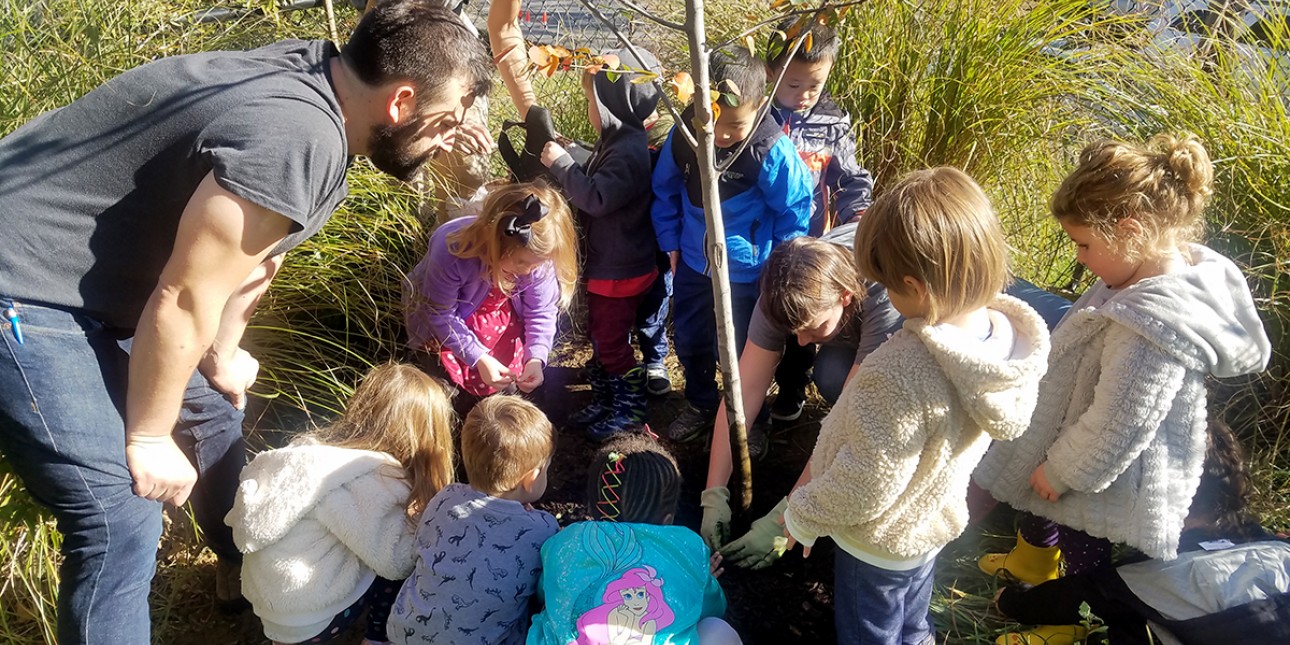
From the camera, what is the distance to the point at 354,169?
2889 millimetres

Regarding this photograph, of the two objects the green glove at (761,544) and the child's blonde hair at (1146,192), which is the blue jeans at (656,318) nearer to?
the green glove at (761,544)

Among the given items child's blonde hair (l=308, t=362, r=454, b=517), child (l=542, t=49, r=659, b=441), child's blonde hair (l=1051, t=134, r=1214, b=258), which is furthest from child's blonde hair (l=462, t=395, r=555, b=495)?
child's blonde hair (l=1051, t=134, r=1214, b=258)

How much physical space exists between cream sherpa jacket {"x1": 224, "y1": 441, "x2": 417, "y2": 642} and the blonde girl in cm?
159

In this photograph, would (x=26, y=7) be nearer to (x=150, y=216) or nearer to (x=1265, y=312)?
(x=150, y=216)

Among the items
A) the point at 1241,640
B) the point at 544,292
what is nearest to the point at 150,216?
the point at 544,292

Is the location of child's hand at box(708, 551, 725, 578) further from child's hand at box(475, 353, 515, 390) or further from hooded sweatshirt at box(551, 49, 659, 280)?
hooded sweatshirt at box(551, 49, 659, 280)

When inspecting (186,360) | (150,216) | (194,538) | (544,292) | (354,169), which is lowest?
(194,538)

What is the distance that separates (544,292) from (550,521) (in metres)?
0.93

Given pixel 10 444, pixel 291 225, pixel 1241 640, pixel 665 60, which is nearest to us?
pixel 291 225

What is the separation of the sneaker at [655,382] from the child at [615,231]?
140mm

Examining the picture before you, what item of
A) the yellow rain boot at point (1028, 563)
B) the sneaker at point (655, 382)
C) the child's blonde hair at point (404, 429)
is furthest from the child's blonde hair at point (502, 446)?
the yellow rain boot at point (1028, 563)

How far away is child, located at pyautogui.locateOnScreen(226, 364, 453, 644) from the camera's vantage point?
1.95 metres

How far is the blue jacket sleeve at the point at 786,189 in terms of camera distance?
258 cm

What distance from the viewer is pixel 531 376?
2.75 meters
